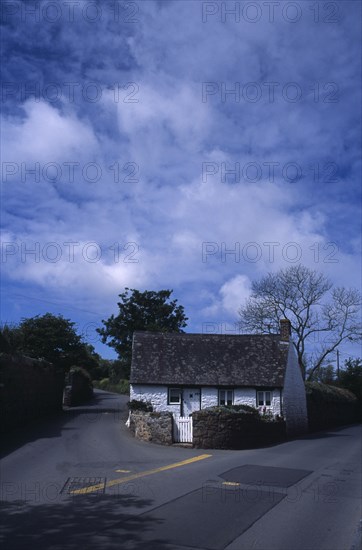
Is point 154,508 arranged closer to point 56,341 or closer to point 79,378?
point 56,341

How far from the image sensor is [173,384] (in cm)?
2747

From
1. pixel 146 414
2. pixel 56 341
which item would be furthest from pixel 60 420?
pixel 56 341

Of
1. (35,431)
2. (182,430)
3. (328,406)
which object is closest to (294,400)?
(328,406)

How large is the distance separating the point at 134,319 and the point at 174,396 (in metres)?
26.1

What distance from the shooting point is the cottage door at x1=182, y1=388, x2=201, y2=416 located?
27547mm

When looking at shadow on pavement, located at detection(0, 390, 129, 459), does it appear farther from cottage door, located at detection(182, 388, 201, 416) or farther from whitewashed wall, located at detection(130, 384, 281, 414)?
cottage door, located at detection(182, 388, 201, 416)

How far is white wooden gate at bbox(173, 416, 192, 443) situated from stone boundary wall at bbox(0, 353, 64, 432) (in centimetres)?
655

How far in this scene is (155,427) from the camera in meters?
20.9

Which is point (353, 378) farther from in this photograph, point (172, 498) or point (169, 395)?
point (172, 498)

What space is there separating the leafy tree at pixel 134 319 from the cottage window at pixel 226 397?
944 inches

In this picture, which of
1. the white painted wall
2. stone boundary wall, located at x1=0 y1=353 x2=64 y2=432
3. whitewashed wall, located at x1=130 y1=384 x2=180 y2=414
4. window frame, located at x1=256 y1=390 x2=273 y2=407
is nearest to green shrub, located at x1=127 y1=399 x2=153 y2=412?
whitewashed wall, located at x1=130 y1=384 x2=180 y2=414

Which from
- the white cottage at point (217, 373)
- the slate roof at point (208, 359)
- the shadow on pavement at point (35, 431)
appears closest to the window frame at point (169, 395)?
the white cottage at point (217, 373)

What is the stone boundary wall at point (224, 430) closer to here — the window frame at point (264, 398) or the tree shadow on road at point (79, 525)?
the window frame at point (264, 398)

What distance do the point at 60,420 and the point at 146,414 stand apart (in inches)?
233
